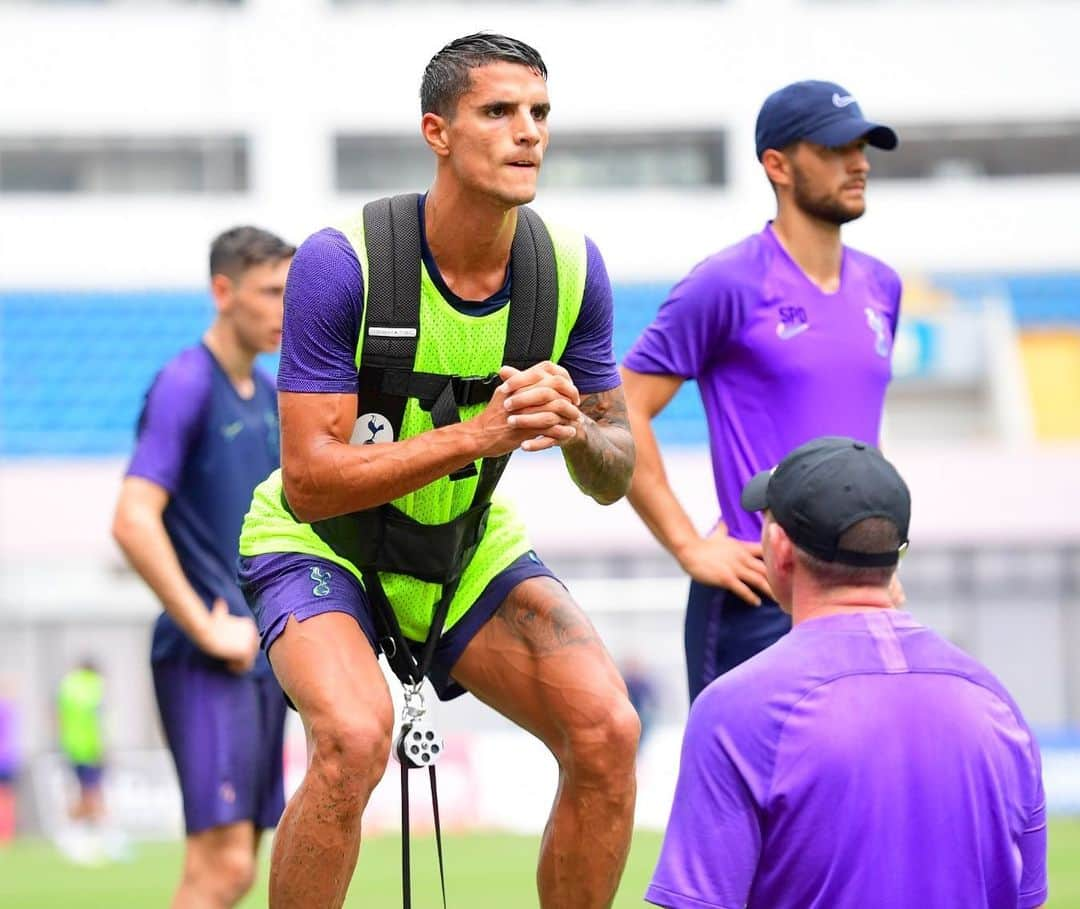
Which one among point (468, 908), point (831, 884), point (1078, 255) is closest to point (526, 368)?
point (831, 884)

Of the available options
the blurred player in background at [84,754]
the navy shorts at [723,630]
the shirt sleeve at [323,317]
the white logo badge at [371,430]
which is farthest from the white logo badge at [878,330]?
the blurred player in background at [84,754]

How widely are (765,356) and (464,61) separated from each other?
151 centimetres

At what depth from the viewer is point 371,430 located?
488 centimetres

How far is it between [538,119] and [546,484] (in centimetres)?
2107

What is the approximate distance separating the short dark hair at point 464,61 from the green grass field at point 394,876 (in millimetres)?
6025

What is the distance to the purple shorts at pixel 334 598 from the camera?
16.1 feet

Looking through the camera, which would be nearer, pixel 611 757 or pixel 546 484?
pixel 611 757

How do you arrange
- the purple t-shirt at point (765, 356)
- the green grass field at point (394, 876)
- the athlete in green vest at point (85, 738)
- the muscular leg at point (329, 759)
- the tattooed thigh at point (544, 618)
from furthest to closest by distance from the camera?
the athlete in green vest at point (85, 738)
the green grass field at point (394, 876)
the purple t-shirt at point (765, 356)
the tattooed thigh at point (544, 618)
the muscular leg at point (329, 759)

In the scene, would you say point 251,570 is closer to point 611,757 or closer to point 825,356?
point 611,757

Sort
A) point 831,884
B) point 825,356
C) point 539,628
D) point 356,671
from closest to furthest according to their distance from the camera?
point 831,884 → point 356,671 → point 539,628 → point 825,356

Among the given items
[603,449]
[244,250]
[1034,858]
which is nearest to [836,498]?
[1034,858]

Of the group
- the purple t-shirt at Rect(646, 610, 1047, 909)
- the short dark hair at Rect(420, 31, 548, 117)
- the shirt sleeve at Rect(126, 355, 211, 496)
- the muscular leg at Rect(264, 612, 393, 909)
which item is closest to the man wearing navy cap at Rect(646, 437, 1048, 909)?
the purple t-shirt at Rect(646, 610, 1047, 909)

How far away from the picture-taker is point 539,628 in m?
5.09

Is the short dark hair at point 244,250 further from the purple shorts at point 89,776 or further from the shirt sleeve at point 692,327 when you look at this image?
the purple shorts at point 89,776
